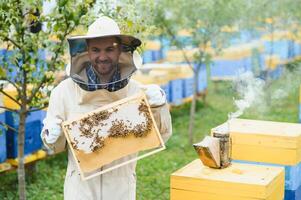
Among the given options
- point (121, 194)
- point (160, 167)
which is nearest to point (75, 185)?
point (121, 194)

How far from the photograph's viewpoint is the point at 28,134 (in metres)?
5.74

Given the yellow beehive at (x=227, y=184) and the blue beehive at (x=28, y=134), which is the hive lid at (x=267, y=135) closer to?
the yellow beehive at (x=227, y=184)

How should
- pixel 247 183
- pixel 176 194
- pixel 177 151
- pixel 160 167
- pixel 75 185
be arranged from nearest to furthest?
pixel 75 185 → pixel 247 183 → pixel 176 194 → pixel 160 167 → pixel 177 151

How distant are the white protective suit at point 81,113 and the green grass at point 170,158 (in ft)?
7.89

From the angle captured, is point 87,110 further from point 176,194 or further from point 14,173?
point 14,173

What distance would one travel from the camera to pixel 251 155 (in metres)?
3.94

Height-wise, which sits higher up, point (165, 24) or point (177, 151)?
point (165, 24)

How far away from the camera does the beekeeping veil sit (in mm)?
2863

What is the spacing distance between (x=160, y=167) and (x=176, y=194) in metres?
3.39

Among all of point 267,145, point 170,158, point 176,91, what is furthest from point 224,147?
point 176,91

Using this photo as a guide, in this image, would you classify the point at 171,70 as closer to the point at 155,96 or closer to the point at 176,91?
the point at 176,91

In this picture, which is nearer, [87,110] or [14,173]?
[87,110]

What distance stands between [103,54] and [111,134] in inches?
16.4

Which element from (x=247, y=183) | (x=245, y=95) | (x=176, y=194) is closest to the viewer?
(x=247, y=183)
